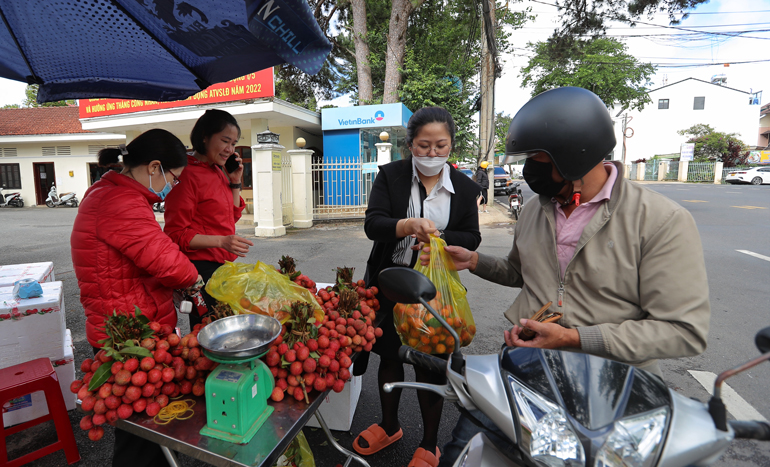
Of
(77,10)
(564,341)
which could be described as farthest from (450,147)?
(77,10)

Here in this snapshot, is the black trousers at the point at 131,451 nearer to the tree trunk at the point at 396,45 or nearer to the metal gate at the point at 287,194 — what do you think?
the metal gate at the point at 287,194

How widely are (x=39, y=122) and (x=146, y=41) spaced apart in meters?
25.9

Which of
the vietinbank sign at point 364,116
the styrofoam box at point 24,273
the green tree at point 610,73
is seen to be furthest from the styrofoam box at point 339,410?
the green tree at point 610,73

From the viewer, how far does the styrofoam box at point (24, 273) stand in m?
2.73

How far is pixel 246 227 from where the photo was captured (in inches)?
442

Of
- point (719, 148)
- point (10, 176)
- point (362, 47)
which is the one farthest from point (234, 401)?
point (719, 148)

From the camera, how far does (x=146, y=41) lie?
205cm

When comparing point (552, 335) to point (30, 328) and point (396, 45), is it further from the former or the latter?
point (396, 45)

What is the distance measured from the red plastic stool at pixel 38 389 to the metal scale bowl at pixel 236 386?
1.50 m

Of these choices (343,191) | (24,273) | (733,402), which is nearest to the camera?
(733,402)

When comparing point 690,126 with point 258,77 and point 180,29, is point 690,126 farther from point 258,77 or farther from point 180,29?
point 180,29

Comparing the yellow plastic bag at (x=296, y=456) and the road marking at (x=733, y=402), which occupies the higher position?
the yellow plastic bag at (x=296, y=456)

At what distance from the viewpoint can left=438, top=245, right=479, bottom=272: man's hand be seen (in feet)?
5.94

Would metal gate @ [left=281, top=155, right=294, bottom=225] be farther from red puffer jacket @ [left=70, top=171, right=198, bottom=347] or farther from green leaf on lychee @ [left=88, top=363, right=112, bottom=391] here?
green leaf on lychee @ [left=88, top=363, right=112, bottom=391]
